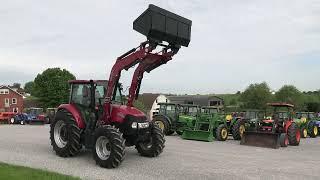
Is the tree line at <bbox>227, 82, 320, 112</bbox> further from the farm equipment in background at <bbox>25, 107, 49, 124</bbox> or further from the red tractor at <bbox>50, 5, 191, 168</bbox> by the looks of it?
the red tractor at <bbox>50, 5, 191, 168</bbox>

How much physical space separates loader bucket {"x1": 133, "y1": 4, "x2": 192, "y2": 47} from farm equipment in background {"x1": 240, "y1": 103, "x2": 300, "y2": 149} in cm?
735

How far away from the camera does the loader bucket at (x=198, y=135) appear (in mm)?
20922

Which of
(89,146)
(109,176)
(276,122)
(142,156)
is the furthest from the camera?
(276,122)

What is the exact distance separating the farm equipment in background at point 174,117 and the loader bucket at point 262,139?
4.31 meters

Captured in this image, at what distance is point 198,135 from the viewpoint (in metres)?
21.2

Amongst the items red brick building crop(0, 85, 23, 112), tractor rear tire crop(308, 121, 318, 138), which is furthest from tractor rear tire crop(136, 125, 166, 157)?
red brick building crop(0, 85, 23, 112)

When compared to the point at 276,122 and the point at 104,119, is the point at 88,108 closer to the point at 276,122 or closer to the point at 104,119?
the point at 104,119

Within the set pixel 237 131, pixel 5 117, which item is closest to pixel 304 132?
pixel 237 131

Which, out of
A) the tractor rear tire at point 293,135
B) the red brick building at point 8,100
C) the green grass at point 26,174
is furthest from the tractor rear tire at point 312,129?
the red brick building at point 8,100

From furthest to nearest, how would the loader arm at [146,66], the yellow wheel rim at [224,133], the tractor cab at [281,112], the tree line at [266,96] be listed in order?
the tree line at [266,96]
the yellow wheel rim at [224,133]
the tractor cab at [281,112]
the loader arm at [146,66]

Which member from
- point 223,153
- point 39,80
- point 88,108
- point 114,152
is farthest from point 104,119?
point 39,80

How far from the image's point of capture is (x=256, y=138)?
62.5 feet

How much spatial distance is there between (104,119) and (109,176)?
104 inches

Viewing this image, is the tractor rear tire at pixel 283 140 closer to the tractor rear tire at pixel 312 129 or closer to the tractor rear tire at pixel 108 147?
the tractor rear tire at pixel 312 129
